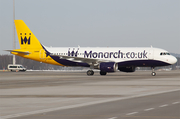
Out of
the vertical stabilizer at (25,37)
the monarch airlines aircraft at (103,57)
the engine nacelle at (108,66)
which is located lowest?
the engine nacelle at (108,66)

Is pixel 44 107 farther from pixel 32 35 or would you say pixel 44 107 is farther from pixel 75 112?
pixel 32 35

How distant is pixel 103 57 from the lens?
58.2 metres

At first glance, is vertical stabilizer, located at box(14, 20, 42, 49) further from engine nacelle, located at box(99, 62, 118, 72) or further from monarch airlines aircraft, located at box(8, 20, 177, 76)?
engine nacelle, located at box(99, 62, 118, 72)

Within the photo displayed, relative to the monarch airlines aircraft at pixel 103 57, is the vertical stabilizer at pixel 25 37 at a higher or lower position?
higher

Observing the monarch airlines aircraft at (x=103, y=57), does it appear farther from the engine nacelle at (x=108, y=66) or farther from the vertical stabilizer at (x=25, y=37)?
the vertical stabilizer at (x=25, y=37)

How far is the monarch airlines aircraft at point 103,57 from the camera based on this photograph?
56.7 m

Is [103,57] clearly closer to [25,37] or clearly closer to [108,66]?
[108,66]

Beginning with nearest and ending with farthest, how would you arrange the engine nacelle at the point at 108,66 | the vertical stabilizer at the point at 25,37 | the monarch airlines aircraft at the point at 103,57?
the engine nacelle at the point at 108,66
the monarch airlines aircraft at the point at 103,57
the vertical stabilizer at the point at 25,37

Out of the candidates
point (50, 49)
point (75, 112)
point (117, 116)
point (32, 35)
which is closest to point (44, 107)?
point (75, 112)

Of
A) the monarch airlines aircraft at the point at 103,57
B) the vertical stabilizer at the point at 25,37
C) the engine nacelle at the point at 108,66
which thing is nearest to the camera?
the engine nacelle at the point at 108,66

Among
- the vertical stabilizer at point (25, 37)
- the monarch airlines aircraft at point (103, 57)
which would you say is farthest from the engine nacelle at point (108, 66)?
the vertical stabilizer at point (25, 37)

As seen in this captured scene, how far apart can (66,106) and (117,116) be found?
3.97m

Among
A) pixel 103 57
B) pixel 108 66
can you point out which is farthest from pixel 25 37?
pixel 108 66

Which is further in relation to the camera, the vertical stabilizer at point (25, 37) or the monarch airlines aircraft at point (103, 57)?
the vertical stabilizer at point (25, 37)
